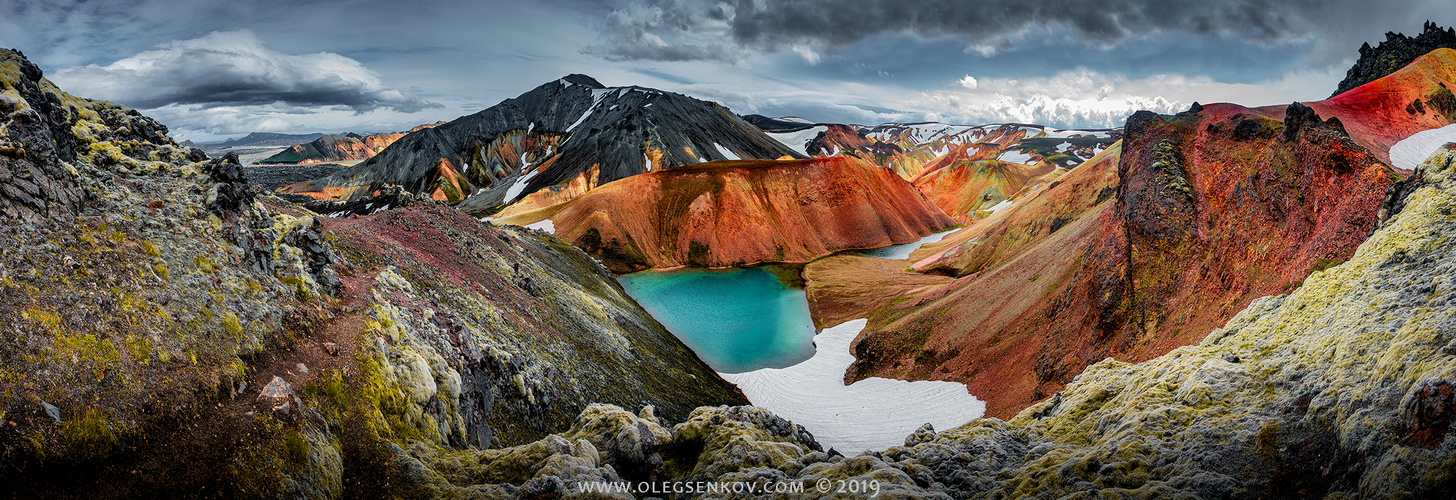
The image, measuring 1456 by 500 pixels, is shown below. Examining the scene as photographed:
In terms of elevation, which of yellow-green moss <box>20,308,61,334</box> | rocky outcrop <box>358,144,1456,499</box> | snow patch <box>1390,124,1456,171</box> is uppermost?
snow patch <box>1390,124,1456,171</box>

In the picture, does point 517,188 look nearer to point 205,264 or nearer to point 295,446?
point 205,264

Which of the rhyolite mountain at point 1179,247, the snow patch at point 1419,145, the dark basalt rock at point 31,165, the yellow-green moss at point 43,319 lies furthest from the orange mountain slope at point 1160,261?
the dark basalt rock at point 31,165

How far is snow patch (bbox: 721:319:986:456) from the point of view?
27.7 meters

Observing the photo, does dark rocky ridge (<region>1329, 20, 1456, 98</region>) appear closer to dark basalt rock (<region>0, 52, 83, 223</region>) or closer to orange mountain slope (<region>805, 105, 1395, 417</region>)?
orange mountain slope (<region>805, 105, 1395, 417</region>)

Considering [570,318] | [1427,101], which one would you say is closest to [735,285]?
[570,318]

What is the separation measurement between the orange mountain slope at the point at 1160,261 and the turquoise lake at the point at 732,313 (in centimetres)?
762

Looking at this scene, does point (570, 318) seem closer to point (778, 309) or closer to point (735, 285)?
point (778, 309)

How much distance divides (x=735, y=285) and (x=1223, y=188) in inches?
1869

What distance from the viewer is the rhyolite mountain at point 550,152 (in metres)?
136

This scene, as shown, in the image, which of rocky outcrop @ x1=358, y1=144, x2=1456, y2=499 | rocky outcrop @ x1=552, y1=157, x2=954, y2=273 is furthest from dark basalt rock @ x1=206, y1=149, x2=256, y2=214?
rocky outcrop @ x1=552, y1=157, x2=954, y2=273

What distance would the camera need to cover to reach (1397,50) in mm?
72938

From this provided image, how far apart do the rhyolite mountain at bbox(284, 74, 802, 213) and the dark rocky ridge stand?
379 feet

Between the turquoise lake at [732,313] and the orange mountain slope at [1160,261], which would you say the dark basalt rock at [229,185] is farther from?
the orange mountain slope at [1160,261]

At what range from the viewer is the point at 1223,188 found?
24.1m
